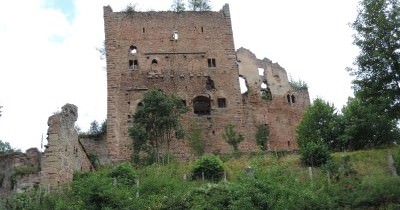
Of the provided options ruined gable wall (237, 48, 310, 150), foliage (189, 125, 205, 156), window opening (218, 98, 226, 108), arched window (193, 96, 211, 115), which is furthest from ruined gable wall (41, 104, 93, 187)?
ruined gable wall (237, 48, 310, 150)

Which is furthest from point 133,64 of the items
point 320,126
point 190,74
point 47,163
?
point 47,163

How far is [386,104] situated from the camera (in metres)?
24.5

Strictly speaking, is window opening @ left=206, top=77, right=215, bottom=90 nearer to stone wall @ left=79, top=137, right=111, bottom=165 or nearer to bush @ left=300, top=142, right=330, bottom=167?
stone wall @ left=79, top=137, right=111, bottom=165

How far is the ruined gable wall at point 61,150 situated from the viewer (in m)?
23.9

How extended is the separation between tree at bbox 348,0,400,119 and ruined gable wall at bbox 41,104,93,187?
12.3 metres

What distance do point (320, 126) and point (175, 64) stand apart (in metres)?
10.3

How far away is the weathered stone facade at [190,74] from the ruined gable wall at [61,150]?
933cm

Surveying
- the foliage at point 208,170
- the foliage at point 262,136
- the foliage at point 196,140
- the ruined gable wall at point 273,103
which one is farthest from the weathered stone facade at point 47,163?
the ruined gable wall at point 273,103

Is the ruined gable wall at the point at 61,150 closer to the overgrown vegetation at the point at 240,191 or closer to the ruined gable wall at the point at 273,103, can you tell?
the overgrown vegetation at the point at 240,191

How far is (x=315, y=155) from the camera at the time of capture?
26.5 meters

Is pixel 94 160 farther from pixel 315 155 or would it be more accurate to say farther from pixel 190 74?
pixel 315 155

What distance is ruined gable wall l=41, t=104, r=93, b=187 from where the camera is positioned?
→ 23938 millimetres

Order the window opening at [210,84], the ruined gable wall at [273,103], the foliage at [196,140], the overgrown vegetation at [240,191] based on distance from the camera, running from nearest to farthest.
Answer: the overgrown vegetation at [240,191] → the foliage at [196,140] → the window opening at [210,84] → the ruined gable wall at [273,103]

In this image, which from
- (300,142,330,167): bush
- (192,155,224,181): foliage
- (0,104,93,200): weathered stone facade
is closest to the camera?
(0,104,93,200): weathered stone facade
